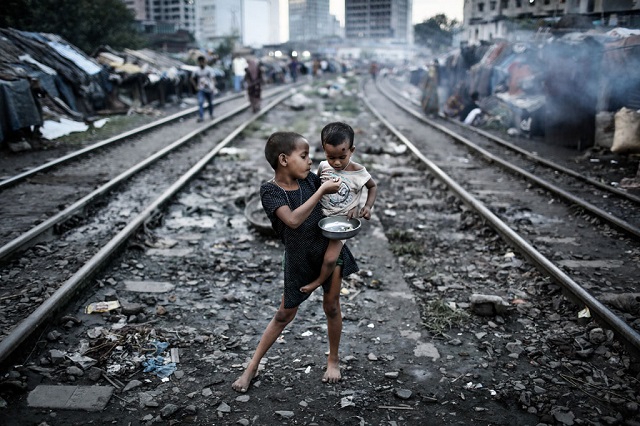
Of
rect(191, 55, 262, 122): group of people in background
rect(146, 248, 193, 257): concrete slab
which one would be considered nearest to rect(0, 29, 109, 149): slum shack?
rect(191, 55, 262, 122): group of people in background

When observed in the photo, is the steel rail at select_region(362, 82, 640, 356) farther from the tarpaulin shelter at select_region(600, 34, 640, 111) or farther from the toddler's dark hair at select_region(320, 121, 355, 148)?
the tarpaulin shelter at select_region(600, 34, 640, 111)

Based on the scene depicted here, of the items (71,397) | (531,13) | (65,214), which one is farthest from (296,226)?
(531,13)

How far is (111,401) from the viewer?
2982 millimetres

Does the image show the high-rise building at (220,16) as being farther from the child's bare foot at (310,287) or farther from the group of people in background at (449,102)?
the child's bare foot at (310,287)

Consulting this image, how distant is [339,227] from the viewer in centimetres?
276

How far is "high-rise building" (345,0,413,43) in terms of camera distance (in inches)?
7082

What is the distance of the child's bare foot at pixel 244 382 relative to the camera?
3119 mm

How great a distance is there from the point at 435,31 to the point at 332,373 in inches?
3970

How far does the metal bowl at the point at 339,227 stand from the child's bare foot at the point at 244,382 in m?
1.16

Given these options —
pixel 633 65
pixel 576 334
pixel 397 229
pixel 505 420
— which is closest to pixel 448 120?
pixel 633 65

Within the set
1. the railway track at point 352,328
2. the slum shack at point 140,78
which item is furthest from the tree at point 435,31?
the railway track at point 352,328

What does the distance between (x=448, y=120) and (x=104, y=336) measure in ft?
55.0

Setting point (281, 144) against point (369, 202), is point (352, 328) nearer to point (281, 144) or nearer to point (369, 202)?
point (369, 202)

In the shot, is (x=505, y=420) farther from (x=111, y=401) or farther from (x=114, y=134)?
(x=114, y=134)
